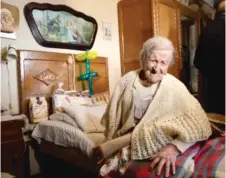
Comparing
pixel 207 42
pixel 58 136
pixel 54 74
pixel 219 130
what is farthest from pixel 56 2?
pixel 219 130

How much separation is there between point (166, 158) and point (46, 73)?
5.58 ft

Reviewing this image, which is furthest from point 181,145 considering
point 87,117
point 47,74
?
point 47,74

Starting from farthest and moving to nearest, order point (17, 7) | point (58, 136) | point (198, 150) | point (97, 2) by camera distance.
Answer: point (97, 2) → point (17, 7) → point (58, 136) → point (198, 150)

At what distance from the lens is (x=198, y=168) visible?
0.84 metres

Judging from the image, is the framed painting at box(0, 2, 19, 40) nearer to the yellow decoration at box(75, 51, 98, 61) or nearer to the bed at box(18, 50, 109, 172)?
the bed at box(18, 50, 109, 172)

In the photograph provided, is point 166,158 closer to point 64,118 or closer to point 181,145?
point 181,145

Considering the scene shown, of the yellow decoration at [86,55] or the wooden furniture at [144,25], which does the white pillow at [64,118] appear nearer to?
the yellow decoration at [86,55]

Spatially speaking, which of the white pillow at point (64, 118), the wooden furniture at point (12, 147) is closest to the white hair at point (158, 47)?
the white pillow at point (64, 118)

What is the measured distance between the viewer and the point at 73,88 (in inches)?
97.7

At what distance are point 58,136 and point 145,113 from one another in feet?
2.86

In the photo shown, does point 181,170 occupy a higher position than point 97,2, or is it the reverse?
point 97,2

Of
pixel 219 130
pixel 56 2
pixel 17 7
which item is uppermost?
pixel 56 2

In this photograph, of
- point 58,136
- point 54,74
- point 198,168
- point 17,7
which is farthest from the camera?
point 54,74

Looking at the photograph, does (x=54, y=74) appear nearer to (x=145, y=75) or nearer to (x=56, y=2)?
(x=56, y=2)
